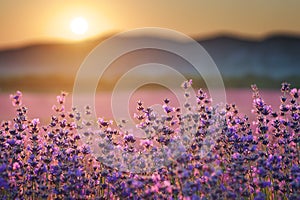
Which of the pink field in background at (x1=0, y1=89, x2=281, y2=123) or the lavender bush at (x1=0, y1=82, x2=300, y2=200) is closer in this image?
the lavender bush at (x1=0, y1=82, x2=300, y2=200)

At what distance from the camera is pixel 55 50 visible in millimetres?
Result: 160500

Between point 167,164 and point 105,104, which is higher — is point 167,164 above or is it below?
below

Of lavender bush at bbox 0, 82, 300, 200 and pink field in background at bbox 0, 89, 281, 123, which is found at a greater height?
pink field in background at bbox 0, 89, 281, 123

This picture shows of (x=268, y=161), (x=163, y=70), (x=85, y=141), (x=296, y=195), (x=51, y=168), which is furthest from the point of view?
(x=163, y=70)

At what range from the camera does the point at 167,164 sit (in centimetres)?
511

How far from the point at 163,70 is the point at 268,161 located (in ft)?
432

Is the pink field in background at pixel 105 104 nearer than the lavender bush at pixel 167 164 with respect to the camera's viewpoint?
No

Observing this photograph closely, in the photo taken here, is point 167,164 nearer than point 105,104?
Yes

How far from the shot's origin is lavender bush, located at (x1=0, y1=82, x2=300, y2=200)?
192 inches

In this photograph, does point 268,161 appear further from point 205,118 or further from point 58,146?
point 58,146

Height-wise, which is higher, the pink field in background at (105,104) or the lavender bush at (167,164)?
the pink field in background at (105,104)

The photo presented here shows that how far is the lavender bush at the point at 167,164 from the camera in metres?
4.89

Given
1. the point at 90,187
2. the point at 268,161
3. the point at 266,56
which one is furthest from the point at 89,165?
the point at 266,56

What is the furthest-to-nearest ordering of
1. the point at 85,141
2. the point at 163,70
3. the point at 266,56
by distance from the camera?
the point at 266,56 < the point at 163,70 < the point at 85,141
